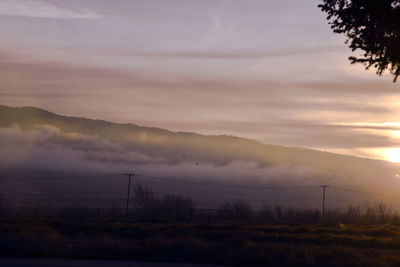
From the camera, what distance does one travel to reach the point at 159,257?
75.3 ft

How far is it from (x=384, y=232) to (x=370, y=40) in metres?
24.9

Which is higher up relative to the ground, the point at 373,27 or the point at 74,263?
the point at 373,27

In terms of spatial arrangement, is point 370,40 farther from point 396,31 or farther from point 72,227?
point 72,227

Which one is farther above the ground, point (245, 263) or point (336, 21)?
point (336, 21)

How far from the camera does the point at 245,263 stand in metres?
21.5

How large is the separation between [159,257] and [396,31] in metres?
10.8

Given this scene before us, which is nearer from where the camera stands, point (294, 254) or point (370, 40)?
point (370, 40)

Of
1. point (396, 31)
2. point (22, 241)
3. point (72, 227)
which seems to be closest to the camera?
point (396, 31)

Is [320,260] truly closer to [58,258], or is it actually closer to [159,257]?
[159,257]

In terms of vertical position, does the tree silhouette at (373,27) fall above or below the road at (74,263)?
above

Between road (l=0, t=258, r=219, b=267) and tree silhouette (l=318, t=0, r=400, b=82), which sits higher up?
tree silhouette (l=318, t=0, r=400, b=82)

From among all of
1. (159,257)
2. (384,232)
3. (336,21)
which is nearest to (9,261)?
(159,257)

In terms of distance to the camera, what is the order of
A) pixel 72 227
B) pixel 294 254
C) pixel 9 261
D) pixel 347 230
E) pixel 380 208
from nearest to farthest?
pixel 9 261, pixel 294 254, pixel 72 227, pixel 347 230, pixel 380 208

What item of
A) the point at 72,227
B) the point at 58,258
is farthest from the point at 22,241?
the point at 72,227
